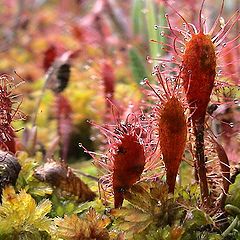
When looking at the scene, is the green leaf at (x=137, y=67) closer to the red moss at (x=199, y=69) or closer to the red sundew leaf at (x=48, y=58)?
the red sundew leaf at (x=48, y=58)

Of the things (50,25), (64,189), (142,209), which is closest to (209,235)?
(142,209)

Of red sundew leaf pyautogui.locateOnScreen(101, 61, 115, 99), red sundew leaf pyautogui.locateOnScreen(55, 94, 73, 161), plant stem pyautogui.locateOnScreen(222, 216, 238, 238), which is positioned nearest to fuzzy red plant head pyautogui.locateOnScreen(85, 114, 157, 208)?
plant stem pyautogui.locateOnScreen(222, 216, 238, 238)

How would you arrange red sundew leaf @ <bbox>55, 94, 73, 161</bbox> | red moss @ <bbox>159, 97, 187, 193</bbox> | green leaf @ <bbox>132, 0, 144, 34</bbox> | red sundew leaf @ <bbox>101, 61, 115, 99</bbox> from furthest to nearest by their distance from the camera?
green leaf @ <bbox>132, 0, 144, 34</bbox> → red sundew leaf @ <bbox>55, 94, 73, 161</bbox> → red sundew leaf @ <bbox>101, 61, 115, 99</bbox> → red moss @ <bbox>159, 97, 187, 193</bbox>

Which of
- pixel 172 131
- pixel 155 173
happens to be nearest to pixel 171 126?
pixel 172 131

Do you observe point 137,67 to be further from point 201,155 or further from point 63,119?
point 201,155

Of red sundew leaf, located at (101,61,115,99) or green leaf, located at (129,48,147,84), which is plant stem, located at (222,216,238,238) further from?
green leaf, located at (129,48,147,84)

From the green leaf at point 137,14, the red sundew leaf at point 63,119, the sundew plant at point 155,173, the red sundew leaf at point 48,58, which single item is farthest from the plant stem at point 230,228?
the green leaf at point 137,14

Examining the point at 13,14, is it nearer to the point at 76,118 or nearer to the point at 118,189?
the point at 76,118

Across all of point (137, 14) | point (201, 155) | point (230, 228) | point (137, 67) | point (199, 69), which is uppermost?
point (137, 14)
